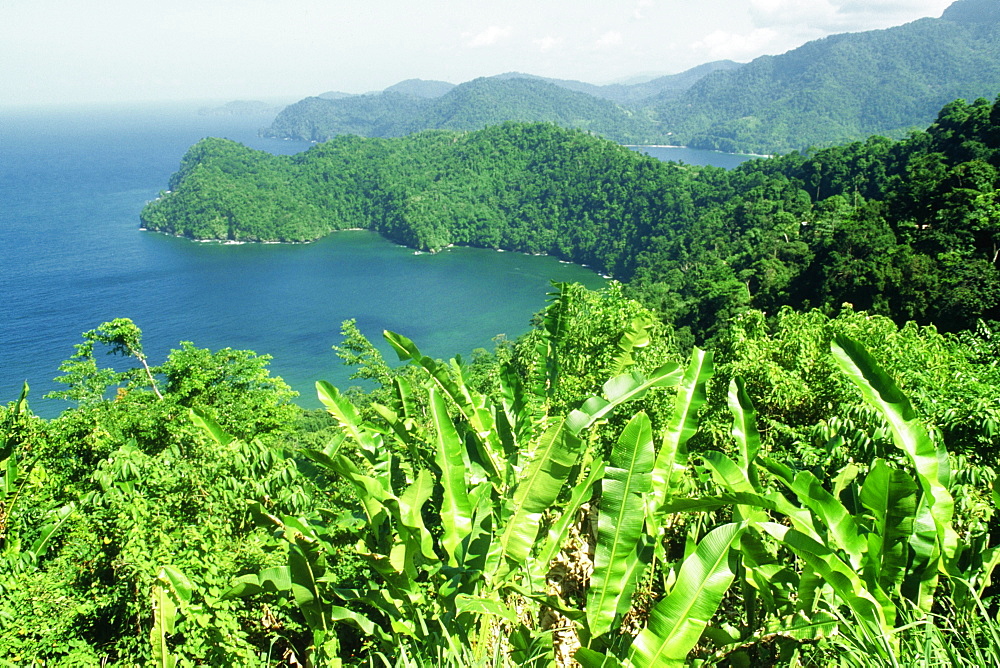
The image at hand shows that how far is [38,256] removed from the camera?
186 feet

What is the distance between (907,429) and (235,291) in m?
53.2

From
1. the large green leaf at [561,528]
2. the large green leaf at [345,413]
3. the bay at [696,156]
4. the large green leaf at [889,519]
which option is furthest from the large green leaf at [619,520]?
the bay at [696,156]

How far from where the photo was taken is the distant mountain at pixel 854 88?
126250mm

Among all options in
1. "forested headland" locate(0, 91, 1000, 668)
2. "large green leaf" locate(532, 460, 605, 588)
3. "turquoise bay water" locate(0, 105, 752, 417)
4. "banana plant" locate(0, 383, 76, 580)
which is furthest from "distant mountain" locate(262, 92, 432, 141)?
"large green leaf" locate(532, 460, 605, 588)

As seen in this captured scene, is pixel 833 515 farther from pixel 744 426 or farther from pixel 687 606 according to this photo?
pixel 687 606

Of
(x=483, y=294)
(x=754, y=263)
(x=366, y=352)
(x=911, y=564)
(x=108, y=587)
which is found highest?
(x=911, y=564)

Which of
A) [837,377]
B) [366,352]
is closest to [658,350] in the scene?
[837,377]

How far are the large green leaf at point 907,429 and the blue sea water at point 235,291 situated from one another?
32.0 metres

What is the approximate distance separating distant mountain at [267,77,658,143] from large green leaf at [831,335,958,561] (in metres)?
162

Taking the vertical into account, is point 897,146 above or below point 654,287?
above

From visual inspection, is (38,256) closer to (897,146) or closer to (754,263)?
(754,263)

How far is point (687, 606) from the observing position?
7.83 feet

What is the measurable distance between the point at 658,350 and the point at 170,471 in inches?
258

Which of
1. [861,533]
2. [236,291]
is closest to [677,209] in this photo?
[236,291]
